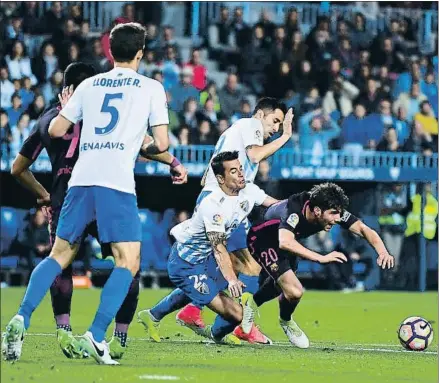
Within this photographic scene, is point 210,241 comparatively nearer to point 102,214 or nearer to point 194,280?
point 194,280

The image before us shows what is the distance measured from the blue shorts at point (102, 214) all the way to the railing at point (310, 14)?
55.2ft

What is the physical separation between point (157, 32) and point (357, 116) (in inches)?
162

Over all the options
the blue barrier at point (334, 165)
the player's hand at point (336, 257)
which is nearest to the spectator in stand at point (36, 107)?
the blue barrier at point (334, 165)

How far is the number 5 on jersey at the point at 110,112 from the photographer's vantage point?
7883 millimetres

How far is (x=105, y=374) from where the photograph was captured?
7352 mm

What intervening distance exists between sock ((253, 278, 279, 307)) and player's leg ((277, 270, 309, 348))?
49 centimetres

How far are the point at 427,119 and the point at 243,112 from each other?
338 centimetres

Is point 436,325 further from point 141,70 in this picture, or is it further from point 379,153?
point 141,70

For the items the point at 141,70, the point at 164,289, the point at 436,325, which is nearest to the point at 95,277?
the point at 164,289

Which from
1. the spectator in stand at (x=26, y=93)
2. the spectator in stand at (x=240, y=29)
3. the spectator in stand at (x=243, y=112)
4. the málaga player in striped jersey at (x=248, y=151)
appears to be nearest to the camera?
the málaga player in striped jersey at (x=248, y=151)

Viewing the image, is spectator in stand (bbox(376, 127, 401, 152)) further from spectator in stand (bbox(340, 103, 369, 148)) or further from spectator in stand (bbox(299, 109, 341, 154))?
spectator in stand (bbox(299, 109, 341, 154))

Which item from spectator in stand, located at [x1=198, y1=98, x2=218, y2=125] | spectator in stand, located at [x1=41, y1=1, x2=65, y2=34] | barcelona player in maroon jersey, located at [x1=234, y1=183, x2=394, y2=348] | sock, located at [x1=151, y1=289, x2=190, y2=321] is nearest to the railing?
spectator in stand, located at [x1=41, y1=1, x2=65, y2=34]

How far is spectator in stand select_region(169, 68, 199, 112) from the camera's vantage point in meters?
22.2

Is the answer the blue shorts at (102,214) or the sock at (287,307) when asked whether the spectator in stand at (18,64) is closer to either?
the sock at (287,307)
